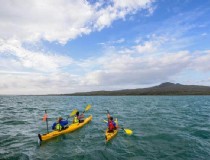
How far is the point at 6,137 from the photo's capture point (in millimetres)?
19469

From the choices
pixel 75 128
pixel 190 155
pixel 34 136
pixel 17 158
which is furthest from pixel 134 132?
pixel 17 158

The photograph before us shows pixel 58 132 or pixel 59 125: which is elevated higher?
pixel 59 125

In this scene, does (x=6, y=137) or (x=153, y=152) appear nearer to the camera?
(x=153, y=152)

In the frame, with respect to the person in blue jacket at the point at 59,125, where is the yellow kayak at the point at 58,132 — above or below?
below

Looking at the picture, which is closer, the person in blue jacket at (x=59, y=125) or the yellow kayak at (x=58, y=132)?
the yellow kayak at (x=58, y=132)

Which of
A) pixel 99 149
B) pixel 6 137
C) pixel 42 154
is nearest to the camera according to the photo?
pixel 42 154

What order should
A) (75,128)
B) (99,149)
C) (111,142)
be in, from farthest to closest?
(75,128)
(111,142)
(99,149)

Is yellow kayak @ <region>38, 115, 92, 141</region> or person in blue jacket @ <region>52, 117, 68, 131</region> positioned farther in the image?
person in blue jacket @ <region>52, 117, 68, 131</region>

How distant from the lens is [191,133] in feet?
68.2

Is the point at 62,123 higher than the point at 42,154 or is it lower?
higher

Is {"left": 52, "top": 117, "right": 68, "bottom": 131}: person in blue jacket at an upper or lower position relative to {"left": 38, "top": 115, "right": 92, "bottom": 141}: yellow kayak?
upper

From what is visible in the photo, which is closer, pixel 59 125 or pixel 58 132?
pixel 58 132

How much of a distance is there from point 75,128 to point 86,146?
6579 mm

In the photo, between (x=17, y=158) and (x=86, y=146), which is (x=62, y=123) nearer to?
(x=86, y=146)
